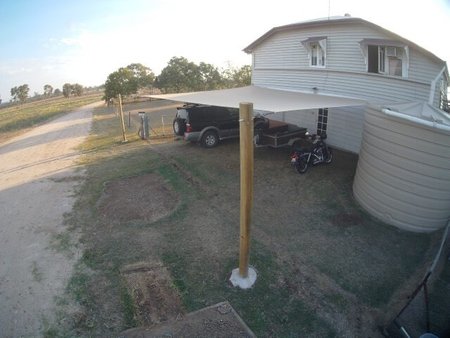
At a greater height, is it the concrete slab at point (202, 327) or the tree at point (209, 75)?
the tree at point (209, 75)

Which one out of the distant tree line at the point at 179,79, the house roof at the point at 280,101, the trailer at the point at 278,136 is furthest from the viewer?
the distant tree line at the point at 179,79

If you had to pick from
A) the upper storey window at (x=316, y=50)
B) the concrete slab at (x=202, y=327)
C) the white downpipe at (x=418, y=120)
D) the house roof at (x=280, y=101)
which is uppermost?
the upper storey window at (x=316, y=50)

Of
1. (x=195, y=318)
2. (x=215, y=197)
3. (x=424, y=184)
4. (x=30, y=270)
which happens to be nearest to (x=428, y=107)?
(x=424, y=184)

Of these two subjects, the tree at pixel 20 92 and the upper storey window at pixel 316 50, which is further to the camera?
the tree at pixel 20 92

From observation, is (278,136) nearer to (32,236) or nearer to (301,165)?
(301,165)

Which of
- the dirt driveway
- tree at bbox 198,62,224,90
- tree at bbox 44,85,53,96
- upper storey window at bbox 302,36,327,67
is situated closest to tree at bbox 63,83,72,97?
tree at bbox 44,85,53,96

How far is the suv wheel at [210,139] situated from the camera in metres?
12.4

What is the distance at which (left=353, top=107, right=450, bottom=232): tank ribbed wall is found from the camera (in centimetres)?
575

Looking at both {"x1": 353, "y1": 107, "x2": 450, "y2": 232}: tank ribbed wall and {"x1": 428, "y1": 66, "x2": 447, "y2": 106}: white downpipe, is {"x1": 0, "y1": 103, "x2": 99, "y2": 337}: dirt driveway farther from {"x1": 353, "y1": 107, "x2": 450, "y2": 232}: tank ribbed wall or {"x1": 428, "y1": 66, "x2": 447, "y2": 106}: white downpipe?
{"x1": 428, "y1": 66, "x2": 447, "y2": 106}: white downpipe

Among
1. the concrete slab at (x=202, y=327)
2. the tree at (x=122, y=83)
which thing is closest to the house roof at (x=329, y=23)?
the concrete slab at (x=202, y=327)

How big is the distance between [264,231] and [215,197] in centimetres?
200

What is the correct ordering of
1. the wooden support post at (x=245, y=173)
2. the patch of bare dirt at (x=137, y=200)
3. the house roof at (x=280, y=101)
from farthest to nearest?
the house roof at (x=280, y=101), the patch of bare dirt at (x=137, y=200), the wooden support post at (x=245, y=173)

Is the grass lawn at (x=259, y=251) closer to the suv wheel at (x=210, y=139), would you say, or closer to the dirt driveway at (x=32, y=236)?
the dirt driveway at (x=32, y=236)

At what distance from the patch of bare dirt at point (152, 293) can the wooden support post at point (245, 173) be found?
3.88 ft
